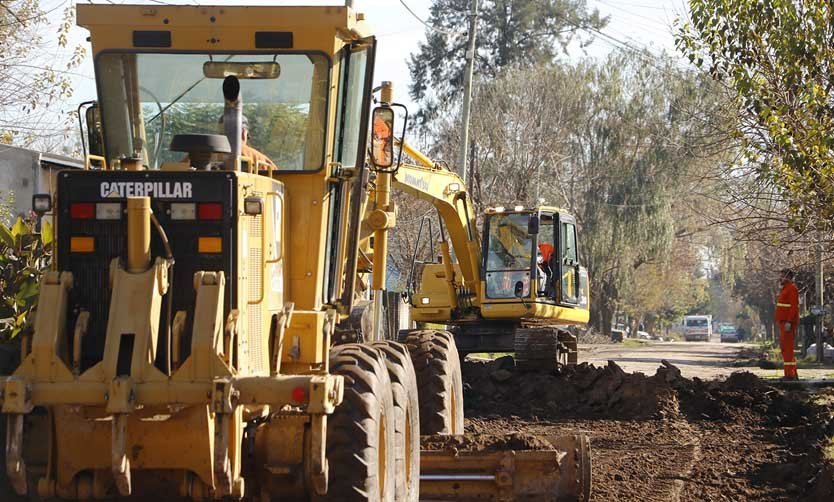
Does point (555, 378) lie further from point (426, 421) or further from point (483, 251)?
point (426, 421)

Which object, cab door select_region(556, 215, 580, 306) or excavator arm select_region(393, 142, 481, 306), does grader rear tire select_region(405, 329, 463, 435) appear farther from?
cab door select_region(556, 215, 580, 306)

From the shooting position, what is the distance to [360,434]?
25.3 feet

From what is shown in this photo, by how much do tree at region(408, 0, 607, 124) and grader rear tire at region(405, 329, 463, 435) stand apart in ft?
157

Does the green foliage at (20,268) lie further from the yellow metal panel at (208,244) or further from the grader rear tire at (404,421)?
the yellow metal panel at (208,244)

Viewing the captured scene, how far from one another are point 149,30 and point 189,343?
248 centimetres

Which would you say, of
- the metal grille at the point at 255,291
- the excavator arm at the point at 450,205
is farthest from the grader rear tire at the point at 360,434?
the excavator arm at the point at 450,205

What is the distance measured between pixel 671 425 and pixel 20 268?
30.6ft

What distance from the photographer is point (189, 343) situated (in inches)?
285

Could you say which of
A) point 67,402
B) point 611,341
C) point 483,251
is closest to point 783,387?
point 483,251

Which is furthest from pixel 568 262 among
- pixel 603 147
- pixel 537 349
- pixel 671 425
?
pixel 603 147

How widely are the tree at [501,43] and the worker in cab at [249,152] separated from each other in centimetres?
5232

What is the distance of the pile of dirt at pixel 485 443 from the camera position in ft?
35.3

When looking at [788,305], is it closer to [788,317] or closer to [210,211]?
[788,317]

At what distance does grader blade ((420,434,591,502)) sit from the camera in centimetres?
1038
